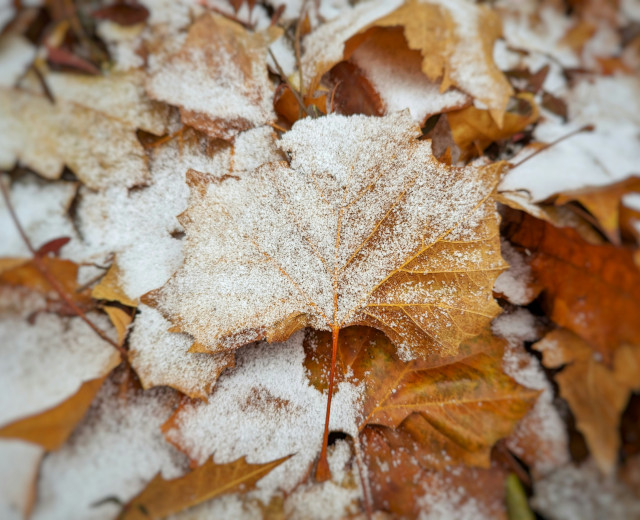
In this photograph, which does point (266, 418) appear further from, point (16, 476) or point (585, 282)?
point (585, 282)

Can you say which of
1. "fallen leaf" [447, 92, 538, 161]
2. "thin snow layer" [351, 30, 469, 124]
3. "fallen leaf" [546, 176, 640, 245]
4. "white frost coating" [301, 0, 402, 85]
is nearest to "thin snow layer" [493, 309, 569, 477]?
"fallen leaf" [546, 176, 640, 245]

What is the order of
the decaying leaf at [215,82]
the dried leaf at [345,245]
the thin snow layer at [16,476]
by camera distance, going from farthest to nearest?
1. the decaying leaf at [215,82]
2. the dried leaf at [345,245]
3. the thin snow layer at [16,476]

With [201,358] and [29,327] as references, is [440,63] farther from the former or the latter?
[29,327]

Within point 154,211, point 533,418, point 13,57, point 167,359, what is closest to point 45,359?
point 167,359

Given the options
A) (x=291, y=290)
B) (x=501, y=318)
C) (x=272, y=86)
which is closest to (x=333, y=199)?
(x=291, y=290)

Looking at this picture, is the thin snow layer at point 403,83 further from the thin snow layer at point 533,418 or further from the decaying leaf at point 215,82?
the thin snow layer at point 533,418

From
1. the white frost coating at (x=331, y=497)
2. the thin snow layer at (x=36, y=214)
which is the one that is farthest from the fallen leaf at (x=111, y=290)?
the white frost coating at (x=331, y=497)
